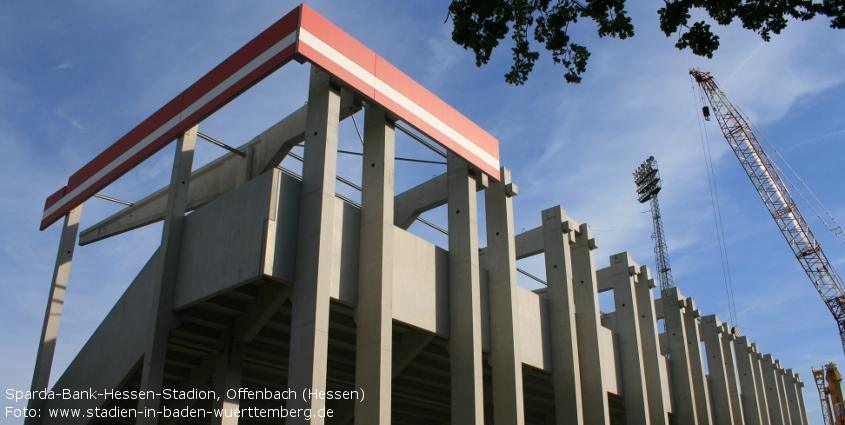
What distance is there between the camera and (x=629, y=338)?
97.1 feet

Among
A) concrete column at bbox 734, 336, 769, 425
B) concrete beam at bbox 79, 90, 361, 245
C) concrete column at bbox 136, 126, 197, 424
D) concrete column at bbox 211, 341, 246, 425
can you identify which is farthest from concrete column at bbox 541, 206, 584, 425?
concrete column at bbox 734, 336, 769, 425

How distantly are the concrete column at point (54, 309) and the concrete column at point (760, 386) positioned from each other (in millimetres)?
35946

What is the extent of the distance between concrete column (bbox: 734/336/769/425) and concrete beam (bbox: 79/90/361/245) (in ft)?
102

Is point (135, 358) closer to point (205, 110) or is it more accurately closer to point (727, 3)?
point (205, 110)

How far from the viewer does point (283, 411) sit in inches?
1049

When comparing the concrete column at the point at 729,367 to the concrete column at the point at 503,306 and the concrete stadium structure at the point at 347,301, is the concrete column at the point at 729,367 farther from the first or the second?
the concrete column at the point at 503,306

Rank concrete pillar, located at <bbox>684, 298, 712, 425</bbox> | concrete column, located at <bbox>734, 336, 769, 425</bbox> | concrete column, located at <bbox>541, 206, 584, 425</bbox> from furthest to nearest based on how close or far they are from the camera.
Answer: concrete column, located at <bbox>734, 336, 769, 425</bbox>
concrete pillar, located at <bbox>684, 298, 712, 425</bbox>
concrete column, located at <bbox>541, 206, 584, 425</bbox>

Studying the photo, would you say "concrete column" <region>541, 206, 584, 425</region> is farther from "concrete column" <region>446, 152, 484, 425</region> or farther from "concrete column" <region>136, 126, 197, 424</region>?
"concrete column" <region>136, 126, 197, 424</region>

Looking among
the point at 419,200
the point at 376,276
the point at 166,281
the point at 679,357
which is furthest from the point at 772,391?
the point at 166,281

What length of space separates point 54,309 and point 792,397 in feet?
156

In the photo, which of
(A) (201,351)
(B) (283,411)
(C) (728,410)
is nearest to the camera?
(A) (201,351)

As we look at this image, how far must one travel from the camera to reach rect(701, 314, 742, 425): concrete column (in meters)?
36.5

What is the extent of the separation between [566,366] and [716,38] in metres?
16.7

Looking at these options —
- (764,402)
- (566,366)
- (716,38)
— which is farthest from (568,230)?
(764,402)
